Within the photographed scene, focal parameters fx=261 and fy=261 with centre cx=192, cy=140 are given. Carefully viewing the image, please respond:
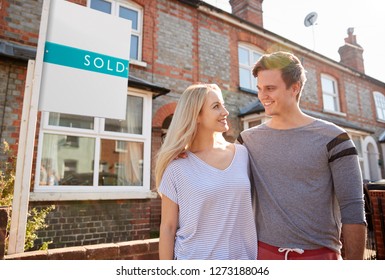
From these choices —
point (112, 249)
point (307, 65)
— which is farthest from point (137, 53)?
point (307, 65)

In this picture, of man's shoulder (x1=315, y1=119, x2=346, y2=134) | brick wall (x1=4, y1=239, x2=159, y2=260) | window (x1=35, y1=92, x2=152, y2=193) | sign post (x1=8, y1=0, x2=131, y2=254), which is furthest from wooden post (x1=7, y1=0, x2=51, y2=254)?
man's shoulder (x1=315, y1=119, x2=346, y2=134)

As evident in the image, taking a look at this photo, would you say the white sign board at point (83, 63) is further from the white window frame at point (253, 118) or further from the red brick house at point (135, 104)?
the white window frame at point (253, 118)

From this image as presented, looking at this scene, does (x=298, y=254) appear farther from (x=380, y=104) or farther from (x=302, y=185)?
(x=380, y=104)

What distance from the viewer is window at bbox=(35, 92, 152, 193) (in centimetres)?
450

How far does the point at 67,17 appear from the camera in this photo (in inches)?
110

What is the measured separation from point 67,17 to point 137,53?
336 centimetres

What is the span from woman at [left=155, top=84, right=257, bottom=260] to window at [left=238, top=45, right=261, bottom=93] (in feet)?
21.7

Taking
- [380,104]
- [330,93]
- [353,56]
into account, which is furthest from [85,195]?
[380,104]

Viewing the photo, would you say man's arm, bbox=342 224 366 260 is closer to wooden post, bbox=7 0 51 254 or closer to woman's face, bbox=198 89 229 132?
woman's face, bbox=198 89 229 132

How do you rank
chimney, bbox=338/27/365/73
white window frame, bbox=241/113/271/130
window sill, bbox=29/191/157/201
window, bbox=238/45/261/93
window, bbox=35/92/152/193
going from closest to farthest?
window sill, bbox=29/191/157/201 → window, bbox=35/92/152/193 → white window frame, bbox=241/113/271/130 → window, bbox=238/45/261/93 → chimney, bbox=338/27/365/73

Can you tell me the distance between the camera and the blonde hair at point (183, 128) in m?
1.59

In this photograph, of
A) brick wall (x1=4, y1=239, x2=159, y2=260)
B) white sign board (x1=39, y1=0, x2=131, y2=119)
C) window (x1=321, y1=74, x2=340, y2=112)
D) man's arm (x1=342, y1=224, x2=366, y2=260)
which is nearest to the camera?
man's arm (x1=342, y1=224, x2=366, y2=260)

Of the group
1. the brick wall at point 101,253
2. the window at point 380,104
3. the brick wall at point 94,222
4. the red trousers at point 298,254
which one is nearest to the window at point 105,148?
the brick wall at point 94,222

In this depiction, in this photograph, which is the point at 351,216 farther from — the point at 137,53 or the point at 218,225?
the point at 137,53
